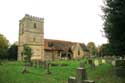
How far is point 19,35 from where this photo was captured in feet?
232

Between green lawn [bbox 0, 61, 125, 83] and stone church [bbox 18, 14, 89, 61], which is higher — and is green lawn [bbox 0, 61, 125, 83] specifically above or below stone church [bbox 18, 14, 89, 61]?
below

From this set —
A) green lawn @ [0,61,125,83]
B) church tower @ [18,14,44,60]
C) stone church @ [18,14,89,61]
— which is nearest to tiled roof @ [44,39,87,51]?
stone church @ [18,14,89,61]

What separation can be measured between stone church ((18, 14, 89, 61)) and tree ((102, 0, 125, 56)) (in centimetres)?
4545

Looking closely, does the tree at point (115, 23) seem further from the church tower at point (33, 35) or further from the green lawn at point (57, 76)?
the church tower at point (33, 35)

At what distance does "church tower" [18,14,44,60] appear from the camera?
64875 mm

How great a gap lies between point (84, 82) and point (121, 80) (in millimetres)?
9507

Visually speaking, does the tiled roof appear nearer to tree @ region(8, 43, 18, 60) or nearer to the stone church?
the stone church

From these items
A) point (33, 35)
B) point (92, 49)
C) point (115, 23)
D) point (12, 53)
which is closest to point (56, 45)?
point (33, 35)

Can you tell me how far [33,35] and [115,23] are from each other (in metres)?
49.9

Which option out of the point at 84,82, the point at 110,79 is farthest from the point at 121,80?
the point at 84,82

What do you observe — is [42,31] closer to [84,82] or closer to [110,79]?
[110,79]

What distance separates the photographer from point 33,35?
66.4 metres

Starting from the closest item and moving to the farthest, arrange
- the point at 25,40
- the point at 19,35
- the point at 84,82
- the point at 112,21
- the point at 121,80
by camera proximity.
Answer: the point at 84,82 → the point at 121,80 → the point at 112,21 → the point at 25,40 → the point at 19,35

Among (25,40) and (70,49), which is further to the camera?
(70,49)
